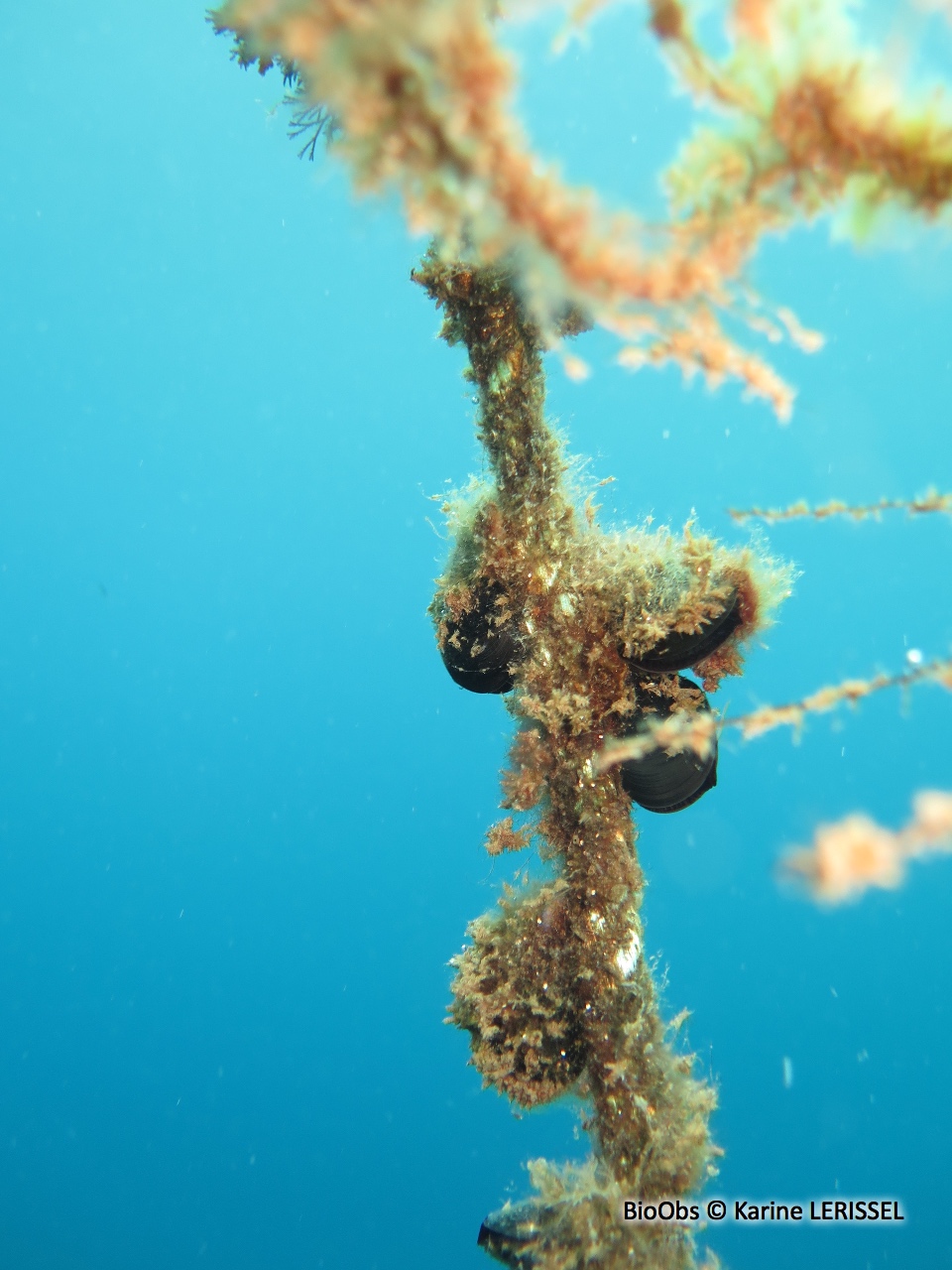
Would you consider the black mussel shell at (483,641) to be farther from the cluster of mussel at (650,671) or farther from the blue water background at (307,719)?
the blue water background at (307,719)

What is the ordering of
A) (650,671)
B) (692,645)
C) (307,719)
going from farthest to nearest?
1. (307,719)
2. (650,671)
3. (692,645)

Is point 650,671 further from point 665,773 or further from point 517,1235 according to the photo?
point 517,1235

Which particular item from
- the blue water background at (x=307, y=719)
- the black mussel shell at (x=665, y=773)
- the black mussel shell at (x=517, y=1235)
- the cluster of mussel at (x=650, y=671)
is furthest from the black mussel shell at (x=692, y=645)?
the blue water background at (x=307, y=719)

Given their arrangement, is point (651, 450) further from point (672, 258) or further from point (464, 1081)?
point (672, 258)

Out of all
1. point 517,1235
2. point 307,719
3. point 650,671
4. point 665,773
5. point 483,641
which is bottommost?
point 517,1235

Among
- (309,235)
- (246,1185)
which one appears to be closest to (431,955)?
(246,1185)

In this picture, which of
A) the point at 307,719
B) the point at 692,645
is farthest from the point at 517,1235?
the point at 307,719

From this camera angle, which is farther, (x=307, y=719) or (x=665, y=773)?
(x=307, y=719)

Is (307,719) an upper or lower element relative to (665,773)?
upper
